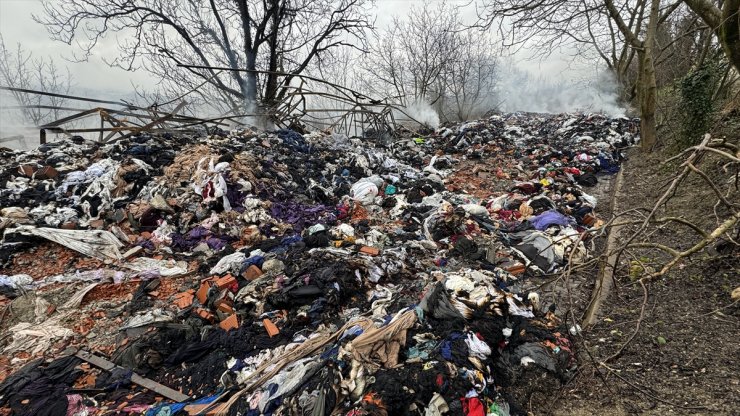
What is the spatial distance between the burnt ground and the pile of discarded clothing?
181mm

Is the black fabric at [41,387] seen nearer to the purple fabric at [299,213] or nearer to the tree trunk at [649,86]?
the purple fabric at [299,213]

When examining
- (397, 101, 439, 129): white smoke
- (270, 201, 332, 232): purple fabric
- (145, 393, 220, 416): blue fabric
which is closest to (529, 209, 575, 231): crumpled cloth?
(270, 201, 332, 232): purple fabric

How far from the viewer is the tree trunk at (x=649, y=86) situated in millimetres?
7355

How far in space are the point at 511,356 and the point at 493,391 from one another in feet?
1.16

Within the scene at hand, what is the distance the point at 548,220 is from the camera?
15.4ft

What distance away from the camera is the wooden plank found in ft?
7.79

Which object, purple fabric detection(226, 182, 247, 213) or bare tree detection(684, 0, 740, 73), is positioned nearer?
bare tree detection(684, 0, 740, 73)

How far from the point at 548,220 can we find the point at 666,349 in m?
2.52

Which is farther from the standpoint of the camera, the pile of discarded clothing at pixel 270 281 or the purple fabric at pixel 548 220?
the purple fabric at pixel 548 220

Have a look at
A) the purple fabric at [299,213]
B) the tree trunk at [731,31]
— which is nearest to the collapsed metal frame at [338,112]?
the purple fabric at [299,213]

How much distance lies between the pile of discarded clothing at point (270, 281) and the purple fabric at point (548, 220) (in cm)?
2

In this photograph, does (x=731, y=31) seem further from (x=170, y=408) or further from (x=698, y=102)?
(x=170, y=408)

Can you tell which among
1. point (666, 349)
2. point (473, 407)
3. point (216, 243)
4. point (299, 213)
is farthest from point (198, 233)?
point (666, 349)

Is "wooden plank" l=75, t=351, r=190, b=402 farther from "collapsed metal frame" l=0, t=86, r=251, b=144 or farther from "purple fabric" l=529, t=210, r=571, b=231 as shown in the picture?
"collapsed metal frame" l=0, t=86, r=251, b=144
